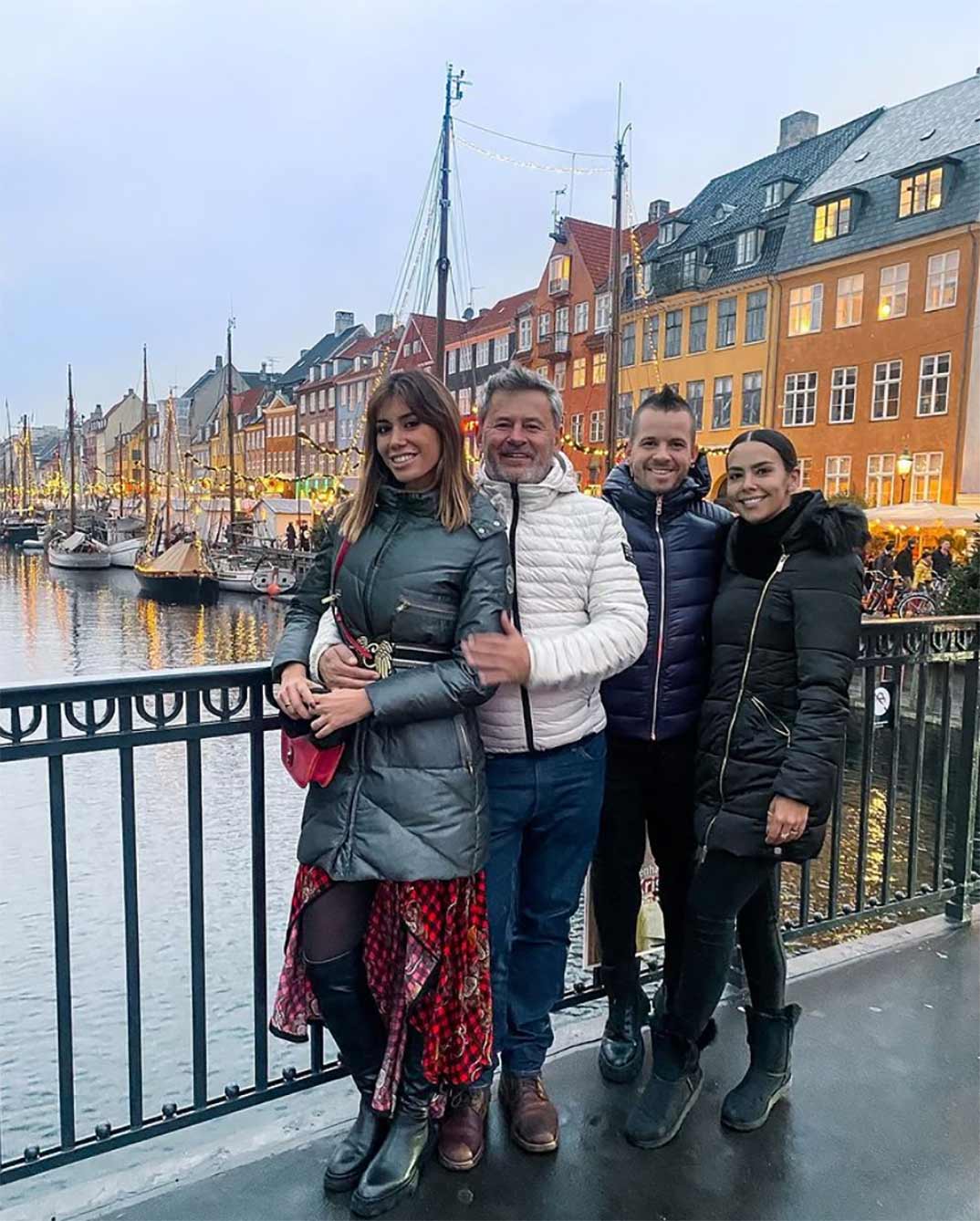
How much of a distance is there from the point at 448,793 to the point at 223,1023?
5.11 meters

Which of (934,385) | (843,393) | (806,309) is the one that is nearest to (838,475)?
(843,393)

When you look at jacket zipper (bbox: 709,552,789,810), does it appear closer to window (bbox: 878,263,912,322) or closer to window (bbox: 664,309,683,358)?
window (bbox: 878,263,912,322)

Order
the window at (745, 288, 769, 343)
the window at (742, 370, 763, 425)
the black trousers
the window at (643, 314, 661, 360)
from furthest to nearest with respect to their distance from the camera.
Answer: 1. the window at (643, 314, 661, 360)
2. the window at (742, 370, 763, 425)
3. the window at (745, 288, 769, 343)
4. the black trousers

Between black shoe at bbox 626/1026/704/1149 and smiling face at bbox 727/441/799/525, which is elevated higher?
smiling face at bbox 727/441/799/525

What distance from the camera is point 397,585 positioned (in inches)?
83.1

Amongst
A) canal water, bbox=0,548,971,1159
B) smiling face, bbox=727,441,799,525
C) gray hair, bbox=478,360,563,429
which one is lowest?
canal water, bbox=0,548,971,1159

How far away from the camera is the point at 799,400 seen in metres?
30.3

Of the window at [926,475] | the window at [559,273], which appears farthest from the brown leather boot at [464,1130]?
the window at [559,273]

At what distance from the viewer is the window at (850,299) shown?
2839 centimetres

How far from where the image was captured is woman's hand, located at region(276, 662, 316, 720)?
2078mm

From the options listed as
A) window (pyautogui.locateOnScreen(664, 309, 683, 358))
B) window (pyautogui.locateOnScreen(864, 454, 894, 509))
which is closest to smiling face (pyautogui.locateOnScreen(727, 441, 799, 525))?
window (pyautogui.locateOnScreen(864, 454, 894, 509))

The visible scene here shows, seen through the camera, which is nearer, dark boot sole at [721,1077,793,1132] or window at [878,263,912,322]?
dark boot sole at [721,1077,793,1132]

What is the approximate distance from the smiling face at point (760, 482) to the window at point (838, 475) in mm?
27696

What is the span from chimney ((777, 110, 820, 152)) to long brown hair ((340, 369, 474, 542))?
37.5 m
